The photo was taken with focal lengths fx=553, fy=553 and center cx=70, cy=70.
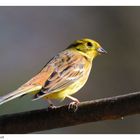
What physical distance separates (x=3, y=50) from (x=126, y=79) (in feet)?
4.36

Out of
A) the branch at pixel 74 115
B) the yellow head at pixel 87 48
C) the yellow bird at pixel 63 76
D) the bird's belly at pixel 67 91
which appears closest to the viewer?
the branch at pixel 74 115

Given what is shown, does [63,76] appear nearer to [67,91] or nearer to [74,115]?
[67,91]

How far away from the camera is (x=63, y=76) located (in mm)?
3742

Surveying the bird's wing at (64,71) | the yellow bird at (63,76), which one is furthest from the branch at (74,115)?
the bird's wing at (64,71)

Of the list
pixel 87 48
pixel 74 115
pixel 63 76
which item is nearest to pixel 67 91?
pixel 63 76

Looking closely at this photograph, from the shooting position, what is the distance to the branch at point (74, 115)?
250cm

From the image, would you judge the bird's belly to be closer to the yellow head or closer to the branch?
the yellow head

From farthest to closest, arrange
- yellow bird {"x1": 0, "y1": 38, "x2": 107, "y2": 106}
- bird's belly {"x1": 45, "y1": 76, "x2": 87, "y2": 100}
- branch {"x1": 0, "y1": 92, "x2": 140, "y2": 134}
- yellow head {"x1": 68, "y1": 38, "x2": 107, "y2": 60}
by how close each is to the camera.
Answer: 1. yellow head {"x1": 68, "y1": 38, "x2": 107, "y2": 60}
2. bird's belly {"x1": 45, "y1": 76, "x2": 87, "y2": 100}
3. yellow bird {"x1": 0, "y1": 38, "x2": 107, "y2": 106}
4. branch {"x1": 0, "y1": 92, "x2": 140, "y2": 134}

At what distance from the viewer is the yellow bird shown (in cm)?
337

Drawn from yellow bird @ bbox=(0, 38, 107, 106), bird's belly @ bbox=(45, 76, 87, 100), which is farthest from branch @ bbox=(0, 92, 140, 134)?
bird's belly @ bbox=(45, 76, 87, 100)

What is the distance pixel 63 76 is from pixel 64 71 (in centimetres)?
10

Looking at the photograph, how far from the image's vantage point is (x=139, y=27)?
6359 millimetres

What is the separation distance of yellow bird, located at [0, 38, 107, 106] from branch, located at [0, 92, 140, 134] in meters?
0.35

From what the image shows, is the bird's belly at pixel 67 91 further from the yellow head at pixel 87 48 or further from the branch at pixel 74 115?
the branch at pixel 74 115
